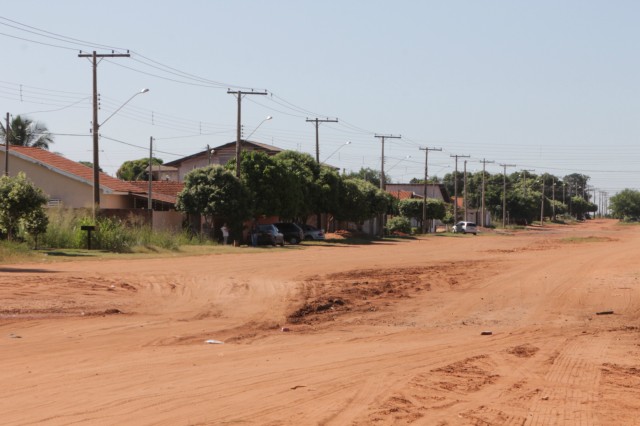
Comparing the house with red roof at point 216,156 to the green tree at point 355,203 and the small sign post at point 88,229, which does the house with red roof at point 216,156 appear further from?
the small sign post at point 88,229

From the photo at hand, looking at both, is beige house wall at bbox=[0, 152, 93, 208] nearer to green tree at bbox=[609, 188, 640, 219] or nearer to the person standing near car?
the person standing near car

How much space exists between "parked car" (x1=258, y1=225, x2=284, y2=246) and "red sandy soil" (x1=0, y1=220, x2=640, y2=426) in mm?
25404

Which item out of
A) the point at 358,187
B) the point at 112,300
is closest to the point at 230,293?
the point at 112,300

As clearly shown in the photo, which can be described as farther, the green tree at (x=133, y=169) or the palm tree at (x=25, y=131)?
the green tree at (x=133, y=169)

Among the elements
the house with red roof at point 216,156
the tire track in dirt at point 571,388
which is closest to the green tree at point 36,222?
the tire track in dirt at point 571,388

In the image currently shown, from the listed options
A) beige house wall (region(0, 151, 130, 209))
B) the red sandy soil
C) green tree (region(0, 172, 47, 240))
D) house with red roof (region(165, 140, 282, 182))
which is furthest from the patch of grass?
house with red roof (region(165, 140, 282, 182))

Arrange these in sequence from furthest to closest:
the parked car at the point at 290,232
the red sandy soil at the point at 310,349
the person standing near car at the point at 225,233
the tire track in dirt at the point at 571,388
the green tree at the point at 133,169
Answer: the green tree at the point at 133,169, the parked car at the point at 290,232, the person standing near car at the point at 225,233, the tire track in dirt at the point at 571,388, the red sandy soil at the point at 310,349

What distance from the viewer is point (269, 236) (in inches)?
2201

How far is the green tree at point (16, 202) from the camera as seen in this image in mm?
37594

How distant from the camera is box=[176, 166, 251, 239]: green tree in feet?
176

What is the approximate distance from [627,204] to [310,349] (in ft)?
608

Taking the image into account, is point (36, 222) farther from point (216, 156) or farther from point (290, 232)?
point (216, 156)

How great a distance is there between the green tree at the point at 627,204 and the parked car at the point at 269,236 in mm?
147903

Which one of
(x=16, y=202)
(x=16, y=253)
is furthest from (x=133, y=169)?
(x=16, y=253)
